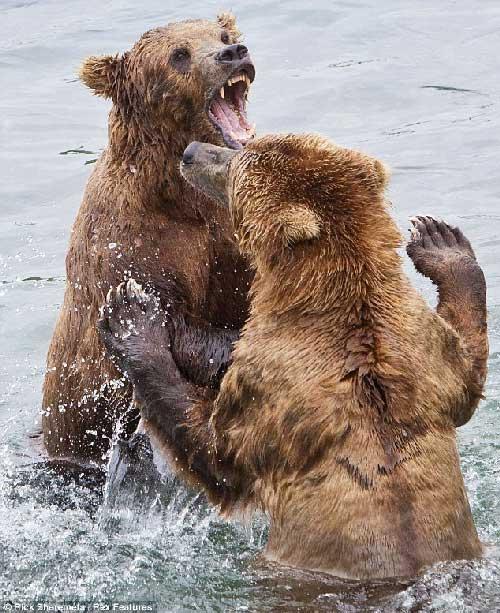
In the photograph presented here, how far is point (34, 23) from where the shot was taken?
1869 centimetres

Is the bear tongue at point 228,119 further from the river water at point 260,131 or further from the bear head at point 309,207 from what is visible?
the river water at point 260,131

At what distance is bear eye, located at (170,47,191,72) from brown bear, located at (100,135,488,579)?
119 cm

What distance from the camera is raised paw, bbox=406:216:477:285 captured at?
304 inches

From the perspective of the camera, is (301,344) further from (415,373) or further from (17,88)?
(17,88)

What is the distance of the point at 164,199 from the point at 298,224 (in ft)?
6.25

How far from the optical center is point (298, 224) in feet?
20.8

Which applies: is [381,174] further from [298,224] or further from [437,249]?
[437,249]

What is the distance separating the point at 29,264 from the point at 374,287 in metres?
6.50

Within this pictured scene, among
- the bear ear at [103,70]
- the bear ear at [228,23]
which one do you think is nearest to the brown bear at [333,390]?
the bear ear at [103,70]

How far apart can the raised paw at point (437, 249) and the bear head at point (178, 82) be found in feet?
3.75

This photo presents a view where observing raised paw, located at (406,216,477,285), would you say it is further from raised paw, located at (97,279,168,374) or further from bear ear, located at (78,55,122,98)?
bear ear, located at (78,55,122,98)

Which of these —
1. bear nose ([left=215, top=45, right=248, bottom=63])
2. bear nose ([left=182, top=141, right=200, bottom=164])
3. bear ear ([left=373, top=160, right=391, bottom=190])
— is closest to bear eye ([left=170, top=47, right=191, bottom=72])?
bear nose ([left=215, top=45, right=248, bottom=63])

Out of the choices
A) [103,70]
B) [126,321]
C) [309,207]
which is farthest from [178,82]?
[309,207]

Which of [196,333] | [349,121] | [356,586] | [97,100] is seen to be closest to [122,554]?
[196,333]
